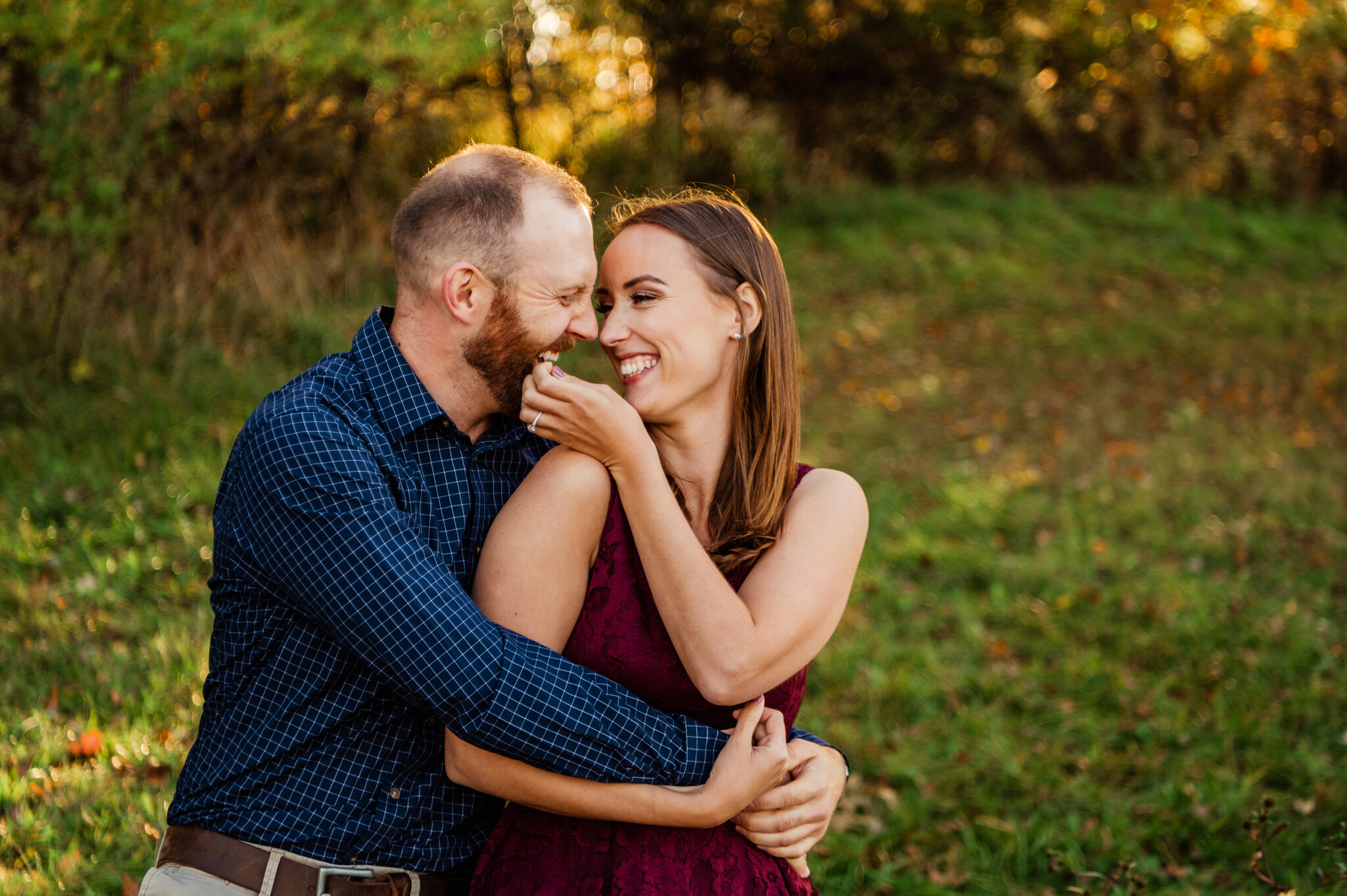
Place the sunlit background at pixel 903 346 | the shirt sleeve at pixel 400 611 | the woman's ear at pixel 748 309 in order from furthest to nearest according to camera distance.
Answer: the sunlit background at pixel 903 346
the woman's ear at pixel 748 309
the shirt sleeve at pixel 400 611

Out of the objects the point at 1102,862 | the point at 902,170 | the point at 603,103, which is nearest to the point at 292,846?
the point at 1102,862

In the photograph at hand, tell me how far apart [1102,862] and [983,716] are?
37.0 inches

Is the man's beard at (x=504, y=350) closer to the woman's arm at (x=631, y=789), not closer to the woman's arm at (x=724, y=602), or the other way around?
the woman's arm at (x=724, y=602)

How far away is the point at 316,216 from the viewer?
914 centimetres

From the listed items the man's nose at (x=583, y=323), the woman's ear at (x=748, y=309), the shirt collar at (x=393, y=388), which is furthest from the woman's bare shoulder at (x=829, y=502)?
the shirt collar at (x=393, y=388)

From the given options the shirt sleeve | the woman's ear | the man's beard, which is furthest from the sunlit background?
the man's beard

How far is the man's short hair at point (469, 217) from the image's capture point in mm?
2217

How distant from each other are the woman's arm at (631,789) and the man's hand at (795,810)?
0.12m

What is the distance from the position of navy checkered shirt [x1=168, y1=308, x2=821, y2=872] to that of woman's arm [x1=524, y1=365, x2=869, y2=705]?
157 millimetres

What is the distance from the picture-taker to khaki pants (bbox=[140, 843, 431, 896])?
1.97 m

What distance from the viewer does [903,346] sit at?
9.87 metres

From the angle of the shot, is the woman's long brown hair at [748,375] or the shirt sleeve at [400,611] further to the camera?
the woman's long brown hair at [748,375]

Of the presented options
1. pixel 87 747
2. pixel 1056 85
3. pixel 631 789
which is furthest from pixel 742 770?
pixel 1056 85

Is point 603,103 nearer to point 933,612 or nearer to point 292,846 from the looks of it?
point 933,612
